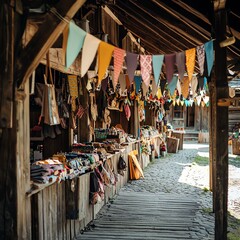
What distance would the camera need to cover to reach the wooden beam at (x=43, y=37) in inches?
127

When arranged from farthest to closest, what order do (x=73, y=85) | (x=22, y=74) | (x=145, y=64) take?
(x=73, y=85)
(x=145, y=64)
(x=22, y=74)

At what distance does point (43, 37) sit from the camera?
3.30m

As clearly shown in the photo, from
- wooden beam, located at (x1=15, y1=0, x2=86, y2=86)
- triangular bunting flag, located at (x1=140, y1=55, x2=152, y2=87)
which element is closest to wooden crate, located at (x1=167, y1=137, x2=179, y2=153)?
triangular bunting flag, located at (x1=140, y1=55, x2=152, y2=87)

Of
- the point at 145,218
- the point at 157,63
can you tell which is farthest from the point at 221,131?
the point at 145,218

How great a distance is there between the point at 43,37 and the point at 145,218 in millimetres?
4675

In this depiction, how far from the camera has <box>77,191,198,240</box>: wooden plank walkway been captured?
225 inches

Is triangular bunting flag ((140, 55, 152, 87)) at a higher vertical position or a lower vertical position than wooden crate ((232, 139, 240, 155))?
higher

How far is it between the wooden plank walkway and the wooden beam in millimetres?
3420

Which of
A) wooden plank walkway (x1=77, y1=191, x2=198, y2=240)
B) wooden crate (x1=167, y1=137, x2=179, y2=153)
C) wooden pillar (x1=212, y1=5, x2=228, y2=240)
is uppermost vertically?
wooden pillar (x1=212, y1=5, x2=228, y2=240)

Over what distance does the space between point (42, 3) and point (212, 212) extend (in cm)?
575

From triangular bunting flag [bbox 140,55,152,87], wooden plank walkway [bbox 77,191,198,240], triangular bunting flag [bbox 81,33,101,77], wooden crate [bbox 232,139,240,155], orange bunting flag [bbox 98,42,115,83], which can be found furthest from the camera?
wooden crate [bbox 232,139,240,155]

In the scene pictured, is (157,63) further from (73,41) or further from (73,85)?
(73,85)

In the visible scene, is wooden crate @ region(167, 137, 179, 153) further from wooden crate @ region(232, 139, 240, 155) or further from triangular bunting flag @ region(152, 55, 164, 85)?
triangular bunting flag @ region(152, 55, 164, 85)

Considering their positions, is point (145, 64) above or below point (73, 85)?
above
